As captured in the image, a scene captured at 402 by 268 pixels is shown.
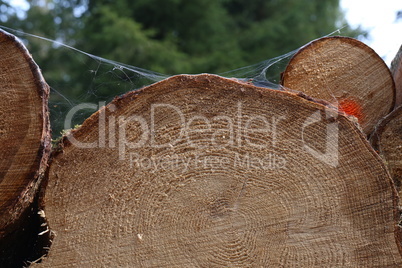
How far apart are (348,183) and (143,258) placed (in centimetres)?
78

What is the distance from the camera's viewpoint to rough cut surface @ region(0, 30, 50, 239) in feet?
5.92

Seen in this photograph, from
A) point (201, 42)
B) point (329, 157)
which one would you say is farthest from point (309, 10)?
point (329, 157)

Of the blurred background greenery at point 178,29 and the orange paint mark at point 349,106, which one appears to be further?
the blurred background greenery at point 178,29

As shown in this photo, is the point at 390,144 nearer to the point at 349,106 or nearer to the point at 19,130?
the point at 349,106

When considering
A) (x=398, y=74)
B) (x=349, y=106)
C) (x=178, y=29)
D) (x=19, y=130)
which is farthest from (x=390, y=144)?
(x=178, y=29)

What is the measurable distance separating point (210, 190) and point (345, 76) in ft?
3.07

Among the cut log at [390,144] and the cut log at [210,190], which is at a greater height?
the cut log at [390,144]

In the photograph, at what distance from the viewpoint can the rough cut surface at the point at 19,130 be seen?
1.80 meters

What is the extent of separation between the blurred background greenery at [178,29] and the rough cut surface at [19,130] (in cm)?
643

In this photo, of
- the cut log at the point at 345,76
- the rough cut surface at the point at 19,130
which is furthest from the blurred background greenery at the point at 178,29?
the rough cut surface at the point at 19,130

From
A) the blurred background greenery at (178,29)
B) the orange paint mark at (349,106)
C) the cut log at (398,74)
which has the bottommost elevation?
Answer: the orange paint mark at (349,106)

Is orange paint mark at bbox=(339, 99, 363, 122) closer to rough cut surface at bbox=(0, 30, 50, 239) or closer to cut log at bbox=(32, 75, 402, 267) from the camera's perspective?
cut log at bbox=(32, 75, 402, 267)

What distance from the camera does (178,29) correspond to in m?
10.8

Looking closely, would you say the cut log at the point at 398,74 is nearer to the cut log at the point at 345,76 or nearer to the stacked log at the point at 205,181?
the cut log at the point at 345,76
